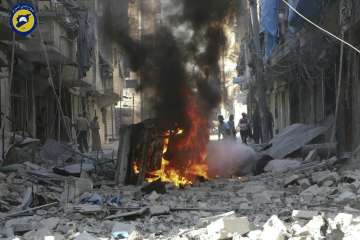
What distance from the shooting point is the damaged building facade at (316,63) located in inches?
477

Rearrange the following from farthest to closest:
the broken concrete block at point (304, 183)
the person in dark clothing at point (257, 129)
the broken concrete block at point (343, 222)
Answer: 1. the person in dark clothing at point (257, 129)
2. the broken concrete block at point (304, 183)
3. the broken concrete block at point (343, 222)

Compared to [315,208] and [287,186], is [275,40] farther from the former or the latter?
[315,208]

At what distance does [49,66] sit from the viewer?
15.8 metres

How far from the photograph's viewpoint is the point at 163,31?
14.6 meters

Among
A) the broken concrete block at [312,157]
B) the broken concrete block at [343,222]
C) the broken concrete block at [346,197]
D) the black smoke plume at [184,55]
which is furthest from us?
the black smoke plume at [184,55]

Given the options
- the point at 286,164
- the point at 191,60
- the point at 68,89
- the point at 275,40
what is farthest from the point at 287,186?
the point at 68,89

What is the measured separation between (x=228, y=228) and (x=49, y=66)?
440 inches

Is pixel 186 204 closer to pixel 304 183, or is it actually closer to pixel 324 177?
pixel 304 183

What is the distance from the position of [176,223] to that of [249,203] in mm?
1603

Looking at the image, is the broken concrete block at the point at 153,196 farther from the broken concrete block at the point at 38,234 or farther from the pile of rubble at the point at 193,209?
the broken concrete block at the point at 38,234

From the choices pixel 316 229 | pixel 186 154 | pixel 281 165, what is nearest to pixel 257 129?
pixel 281 165

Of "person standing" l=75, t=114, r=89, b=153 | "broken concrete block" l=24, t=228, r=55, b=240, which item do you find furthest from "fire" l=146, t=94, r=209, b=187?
"person standing" l=75, t=114, r=89, b=153

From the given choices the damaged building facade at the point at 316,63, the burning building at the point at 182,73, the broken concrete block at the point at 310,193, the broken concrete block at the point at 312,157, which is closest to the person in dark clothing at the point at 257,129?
the damaged building facade at the point at 316,63

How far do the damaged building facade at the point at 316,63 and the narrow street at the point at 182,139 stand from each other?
0.05 meters
